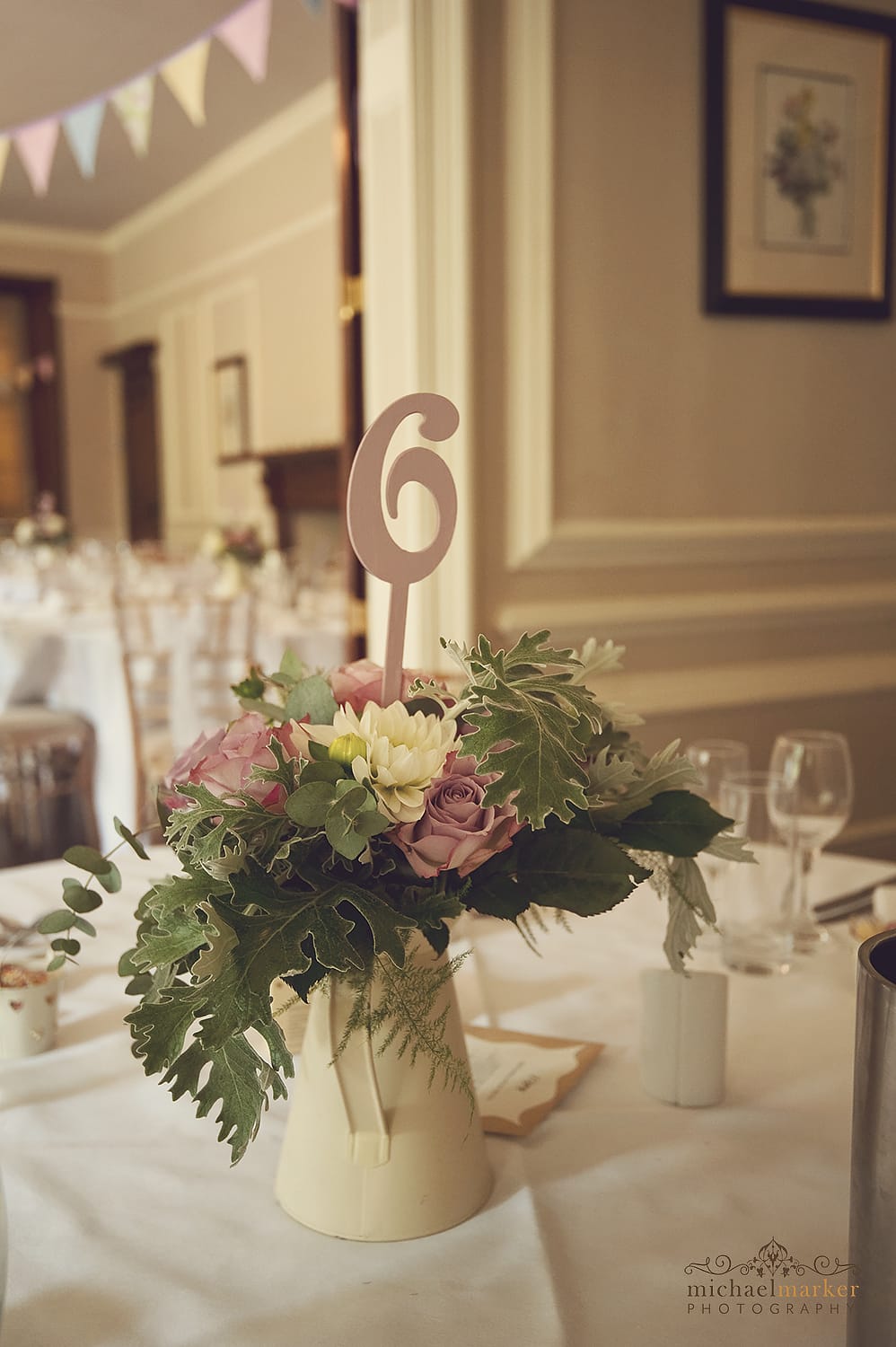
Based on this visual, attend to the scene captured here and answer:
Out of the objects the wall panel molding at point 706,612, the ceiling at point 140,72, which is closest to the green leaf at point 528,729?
the wall panel molding at point 706,612

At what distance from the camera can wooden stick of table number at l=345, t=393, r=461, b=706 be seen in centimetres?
64

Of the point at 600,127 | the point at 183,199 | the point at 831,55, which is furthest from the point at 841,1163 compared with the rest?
the point at 183,199

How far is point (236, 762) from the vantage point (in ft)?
2.02

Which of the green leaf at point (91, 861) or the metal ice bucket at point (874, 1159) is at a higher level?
the green leaf at point (91, 861)

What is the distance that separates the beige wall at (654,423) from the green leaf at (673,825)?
4.96 feet

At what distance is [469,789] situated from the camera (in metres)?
0.61

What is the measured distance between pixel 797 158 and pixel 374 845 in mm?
2200

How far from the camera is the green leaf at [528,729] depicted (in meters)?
0.56

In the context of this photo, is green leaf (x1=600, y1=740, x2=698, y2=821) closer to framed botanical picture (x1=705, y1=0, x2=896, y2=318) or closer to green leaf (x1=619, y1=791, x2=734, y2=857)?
green leaf (x1=619, y1=791, x2=734, y2=857)

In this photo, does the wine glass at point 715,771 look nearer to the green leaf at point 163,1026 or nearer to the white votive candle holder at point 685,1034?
the white votive candle holder at point 685,1034

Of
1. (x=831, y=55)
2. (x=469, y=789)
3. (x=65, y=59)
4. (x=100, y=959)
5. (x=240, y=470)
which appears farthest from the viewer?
(x=240, y=470)

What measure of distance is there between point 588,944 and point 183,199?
786cm

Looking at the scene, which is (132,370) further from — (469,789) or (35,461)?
(469,789)

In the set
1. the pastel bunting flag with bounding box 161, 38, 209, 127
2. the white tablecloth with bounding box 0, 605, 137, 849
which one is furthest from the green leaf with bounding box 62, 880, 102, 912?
the pastel bunting flag with bounding box 161, 38, 209, 127
